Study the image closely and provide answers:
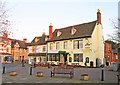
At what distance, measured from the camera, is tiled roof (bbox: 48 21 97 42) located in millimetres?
47594

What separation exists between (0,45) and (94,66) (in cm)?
2583

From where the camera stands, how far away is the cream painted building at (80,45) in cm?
4606

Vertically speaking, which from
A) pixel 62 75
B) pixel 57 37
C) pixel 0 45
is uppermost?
pixel 57 37

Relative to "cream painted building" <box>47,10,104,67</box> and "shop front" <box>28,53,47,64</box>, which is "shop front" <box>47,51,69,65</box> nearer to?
"cream painted building" <box>47,10,104,67</box>

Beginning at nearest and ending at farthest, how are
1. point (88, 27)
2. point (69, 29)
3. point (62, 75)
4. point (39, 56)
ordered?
point (62, 75)
point (88, 27)
point (69, 29)
point (39, 56)

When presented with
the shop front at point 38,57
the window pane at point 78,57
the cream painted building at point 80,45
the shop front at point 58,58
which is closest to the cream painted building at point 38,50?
the shop front at point 38,57

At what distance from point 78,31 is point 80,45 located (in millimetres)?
4239

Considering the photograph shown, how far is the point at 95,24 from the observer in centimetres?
4725

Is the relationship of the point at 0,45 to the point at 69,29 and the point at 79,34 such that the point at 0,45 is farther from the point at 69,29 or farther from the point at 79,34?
the point at 69,29

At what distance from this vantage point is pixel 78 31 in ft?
167

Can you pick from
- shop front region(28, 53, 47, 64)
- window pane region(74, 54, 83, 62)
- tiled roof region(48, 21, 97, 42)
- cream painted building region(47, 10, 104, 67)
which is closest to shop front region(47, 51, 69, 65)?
cream painted building region(47, 10, 104, 67)

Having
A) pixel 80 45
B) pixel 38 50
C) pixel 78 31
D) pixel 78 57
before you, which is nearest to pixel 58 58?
pixel 78 57

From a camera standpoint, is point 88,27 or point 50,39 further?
point 50,39

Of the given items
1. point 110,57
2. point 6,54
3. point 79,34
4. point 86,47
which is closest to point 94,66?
point 86,47
